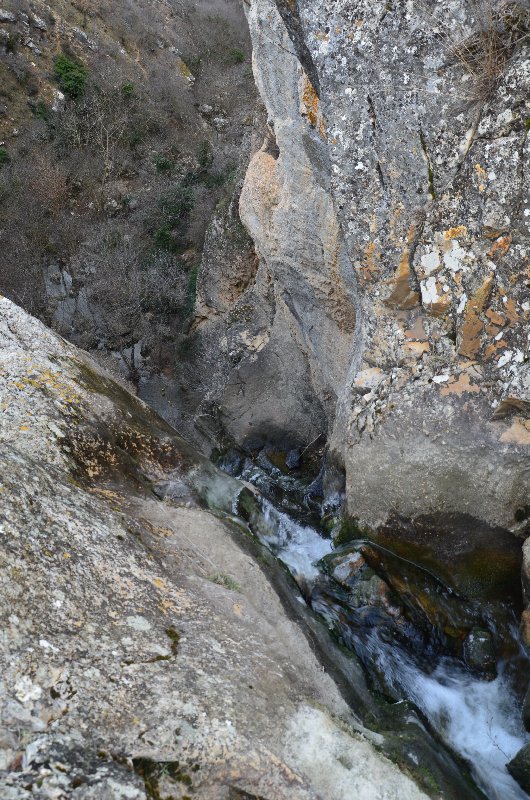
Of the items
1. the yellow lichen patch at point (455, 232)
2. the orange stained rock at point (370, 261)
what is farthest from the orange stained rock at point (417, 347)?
the yellow lichen patch at point (455, 232)

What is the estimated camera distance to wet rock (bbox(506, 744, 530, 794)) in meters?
4.93

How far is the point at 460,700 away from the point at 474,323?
3.53 metres

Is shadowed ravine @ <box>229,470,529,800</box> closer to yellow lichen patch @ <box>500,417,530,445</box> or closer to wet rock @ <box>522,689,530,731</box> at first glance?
wet rock @ <box>522,689,530,731</box>

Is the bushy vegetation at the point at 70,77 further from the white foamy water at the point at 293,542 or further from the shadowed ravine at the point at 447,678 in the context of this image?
the shadowed ravine at the point at 447,678

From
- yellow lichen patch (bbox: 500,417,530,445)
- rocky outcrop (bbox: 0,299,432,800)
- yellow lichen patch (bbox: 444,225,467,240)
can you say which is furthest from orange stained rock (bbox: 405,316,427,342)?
rocky outcrop (bbox: 0,299,432,800)

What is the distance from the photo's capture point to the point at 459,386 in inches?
257

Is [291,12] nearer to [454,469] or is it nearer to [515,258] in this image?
[515,258]

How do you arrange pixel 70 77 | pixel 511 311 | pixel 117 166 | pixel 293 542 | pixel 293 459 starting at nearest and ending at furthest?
pixel 511 311 < pixel 293 542 < pixel 293 459 < pixel 117 166 < pixel 70 77

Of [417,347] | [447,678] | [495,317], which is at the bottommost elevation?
[447,678]

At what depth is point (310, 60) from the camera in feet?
25.7

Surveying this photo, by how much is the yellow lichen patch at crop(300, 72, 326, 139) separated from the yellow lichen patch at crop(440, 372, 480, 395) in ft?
11.3

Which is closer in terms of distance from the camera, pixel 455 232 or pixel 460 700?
pixel 460 700

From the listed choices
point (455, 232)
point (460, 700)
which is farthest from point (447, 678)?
point (455, 232)

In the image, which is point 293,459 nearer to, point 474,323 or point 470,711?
point 474,323
